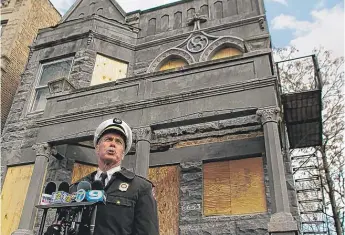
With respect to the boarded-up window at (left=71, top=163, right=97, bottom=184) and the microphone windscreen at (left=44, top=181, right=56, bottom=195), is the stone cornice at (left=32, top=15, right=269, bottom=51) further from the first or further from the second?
the microphone windscreen at (left=44, top=181, right=56, bottom=195)

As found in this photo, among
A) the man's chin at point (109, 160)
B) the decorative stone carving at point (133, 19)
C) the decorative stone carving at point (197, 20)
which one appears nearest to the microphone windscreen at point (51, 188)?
the man's chin at point (109, 160)

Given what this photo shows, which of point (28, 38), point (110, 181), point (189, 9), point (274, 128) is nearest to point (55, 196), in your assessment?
point (110, 181)

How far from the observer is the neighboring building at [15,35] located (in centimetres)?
1391

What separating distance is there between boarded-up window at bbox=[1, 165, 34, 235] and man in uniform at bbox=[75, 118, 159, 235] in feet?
26.8

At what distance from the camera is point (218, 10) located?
41.8ft

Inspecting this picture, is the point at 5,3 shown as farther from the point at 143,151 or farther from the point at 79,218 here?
the point at 79,218

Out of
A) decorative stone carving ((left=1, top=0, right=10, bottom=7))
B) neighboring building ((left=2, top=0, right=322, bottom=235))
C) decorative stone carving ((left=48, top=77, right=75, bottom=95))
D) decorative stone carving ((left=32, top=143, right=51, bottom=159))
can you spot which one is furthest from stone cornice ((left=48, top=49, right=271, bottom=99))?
decorative stone carving ((left=1, top=0, right=10, bottom=7))

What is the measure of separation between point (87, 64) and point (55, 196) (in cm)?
1062

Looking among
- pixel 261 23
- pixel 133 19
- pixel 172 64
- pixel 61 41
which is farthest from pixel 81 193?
pixel 133 19

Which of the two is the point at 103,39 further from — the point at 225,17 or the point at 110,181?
the point at 110,181

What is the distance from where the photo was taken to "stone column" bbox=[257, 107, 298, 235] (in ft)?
18.8

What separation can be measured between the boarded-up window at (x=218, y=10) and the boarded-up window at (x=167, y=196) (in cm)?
637

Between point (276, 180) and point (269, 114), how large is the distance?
4.88ft

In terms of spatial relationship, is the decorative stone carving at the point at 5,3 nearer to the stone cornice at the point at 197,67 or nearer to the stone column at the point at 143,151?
the stone cornice at the point at 197,67
